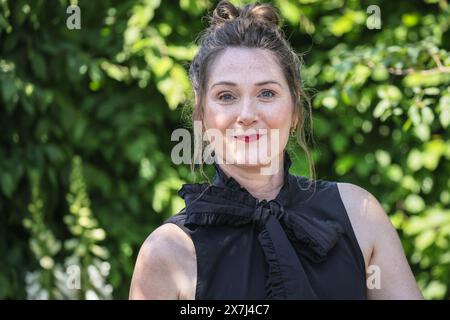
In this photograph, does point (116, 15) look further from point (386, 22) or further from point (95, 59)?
point (386, 22)

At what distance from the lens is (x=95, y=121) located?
3.71 meters

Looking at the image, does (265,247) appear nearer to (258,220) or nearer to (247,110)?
(258,220)

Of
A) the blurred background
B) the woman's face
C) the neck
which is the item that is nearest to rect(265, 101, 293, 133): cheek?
the woman's face

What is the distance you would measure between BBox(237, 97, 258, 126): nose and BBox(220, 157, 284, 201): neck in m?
0.12

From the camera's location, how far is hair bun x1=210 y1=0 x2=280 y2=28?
6.93 ft

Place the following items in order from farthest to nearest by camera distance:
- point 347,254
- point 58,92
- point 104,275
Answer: point 58,92 < point 104,275 < point 347,254

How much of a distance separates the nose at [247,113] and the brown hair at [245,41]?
6.1 inches

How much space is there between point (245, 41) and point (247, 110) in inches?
8.3

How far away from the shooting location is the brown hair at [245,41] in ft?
6.73

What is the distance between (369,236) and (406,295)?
164mm

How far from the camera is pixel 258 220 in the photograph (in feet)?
6.34

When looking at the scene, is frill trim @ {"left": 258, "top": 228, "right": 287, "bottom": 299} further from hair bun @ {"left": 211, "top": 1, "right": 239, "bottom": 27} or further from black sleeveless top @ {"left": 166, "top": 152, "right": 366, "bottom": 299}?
hair bun @ {"left": 211, "top": 1, "right": 239, "bottom": 27}

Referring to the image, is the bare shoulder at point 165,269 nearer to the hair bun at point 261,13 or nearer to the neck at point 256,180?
the neck at point 256,180

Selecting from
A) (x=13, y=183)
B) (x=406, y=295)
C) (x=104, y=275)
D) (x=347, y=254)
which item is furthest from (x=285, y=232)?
(x=13, y=183)
